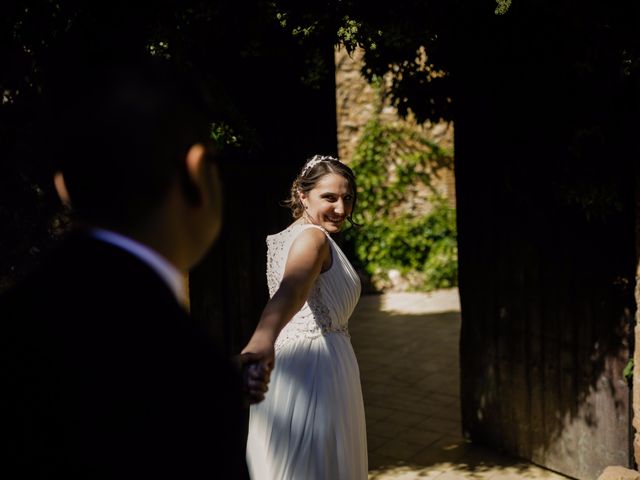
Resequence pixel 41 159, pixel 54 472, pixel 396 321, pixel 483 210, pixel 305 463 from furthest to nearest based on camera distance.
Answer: pixel 396 321, pixel 483 210, pixel 41 159, pixel 305 463, pixel 54 472

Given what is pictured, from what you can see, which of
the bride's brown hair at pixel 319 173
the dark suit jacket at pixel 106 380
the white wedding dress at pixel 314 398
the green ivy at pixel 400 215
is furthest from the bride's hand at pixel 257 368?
the green ivy at pixel 400 215

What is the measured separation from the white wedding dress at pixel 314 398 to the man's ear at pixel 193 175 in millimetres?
1675

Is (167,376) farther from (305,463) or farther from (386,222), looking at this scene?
(386,222)

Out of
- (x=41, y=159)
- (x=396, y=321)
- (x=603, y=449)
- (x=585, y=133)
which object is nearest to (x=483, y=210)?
(x=585, y=133)

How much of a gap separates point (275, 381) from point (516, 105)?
260cm

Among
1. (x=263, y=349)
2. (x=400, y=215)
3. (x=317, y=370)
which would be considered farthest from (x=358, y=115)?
(x=263, y=349)

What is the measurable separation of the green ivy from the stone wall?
0.48ft

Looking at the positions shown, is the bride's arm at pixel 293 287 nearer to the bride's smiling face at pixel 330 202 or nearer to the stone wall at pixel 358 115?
the bride's smiling face at pixel 330 202

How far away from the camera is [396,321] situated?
9.66 metres

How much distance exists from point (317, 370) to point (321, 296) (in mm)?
298

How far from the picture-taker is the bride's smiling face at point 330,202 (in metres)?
2.87

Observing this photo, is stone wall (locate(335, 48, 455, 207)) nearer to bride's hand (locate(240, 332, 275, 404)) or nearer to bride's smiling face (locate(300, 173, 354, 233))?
bride's smiling face (locate(300, 173, 354, 233))

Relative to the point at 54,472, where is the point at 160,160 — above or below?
above

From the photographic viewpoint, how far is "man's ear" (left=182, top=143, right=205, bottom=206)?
1.06 metres
